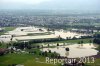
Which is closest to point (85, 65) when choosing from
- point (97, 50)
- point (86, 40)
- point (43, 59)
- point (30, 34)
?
point (43, 59)

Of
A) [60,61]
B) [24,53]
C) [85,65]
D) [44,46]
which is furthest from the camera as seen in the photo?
[44,46]

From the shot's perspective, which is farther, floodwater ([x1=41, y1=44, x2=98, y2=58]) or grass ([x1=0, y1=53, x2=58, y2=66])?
floodwater ([x1=41, y1=44, x2=98, y2=58])

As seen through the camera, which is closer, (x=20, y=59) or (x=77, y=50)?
(x=20, y=59)

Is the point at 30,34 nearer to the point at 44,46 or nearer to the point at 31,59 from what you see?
the point at 44,46

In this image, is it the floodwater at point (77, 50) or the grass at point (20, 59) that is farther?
the floodwater at point (77, 50)

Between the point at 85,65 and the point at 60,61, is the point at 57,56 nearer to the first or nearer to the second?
the point at 60,61

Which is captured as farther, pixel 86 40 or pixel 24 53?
pixel 86 40

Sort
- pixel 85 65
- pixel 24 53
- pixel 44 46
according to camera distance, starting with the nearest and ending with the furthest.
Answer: pixel 85 65 → pixel 24 53 → pixel 44 46
